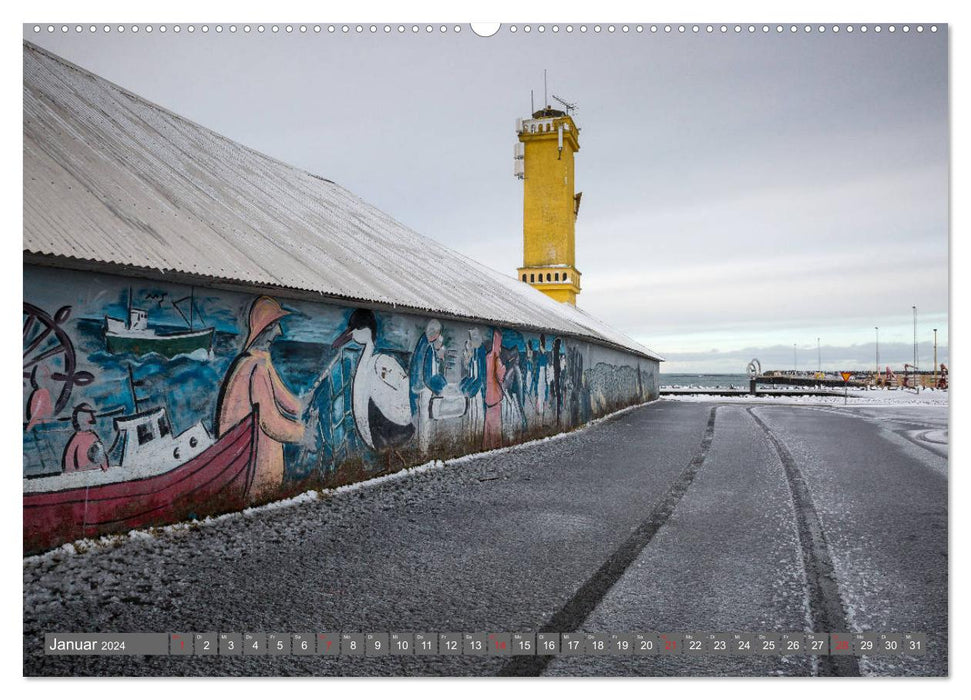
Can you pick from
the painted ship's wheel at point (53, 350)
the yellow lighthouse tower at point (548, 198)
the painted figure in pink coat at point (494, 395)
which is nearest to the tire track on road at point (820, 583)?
the painted ship's wheel at point (53, 350)

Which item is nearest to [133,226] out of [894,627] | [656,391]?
[894,627]

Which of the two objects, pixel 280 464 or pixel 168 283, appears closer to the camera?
pixel 168 283

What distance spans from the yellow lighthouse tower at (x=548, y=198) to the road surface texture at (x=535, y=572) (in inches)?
1081

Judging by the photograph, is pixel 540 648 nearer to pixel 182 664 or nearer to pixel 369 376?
pixel 182 664

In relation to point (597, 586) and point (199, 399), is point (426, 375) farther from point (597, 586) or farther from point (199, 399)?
point (597, 586)

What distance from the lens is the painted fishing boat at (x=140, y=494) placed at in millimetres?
4230

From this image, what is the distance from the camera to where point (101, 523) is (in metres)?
4.60

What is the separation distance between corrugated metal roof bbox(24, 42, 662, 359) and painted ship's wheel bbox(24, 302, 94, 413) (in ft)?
1.88

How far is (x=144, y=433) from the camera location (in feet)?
16.2

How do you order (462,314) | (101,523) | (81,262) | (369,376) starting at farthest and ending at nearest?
1. (462,314)
2. (369,376)
3. (101,523)
4. (81,262)

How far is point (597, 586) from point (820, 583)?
1.45 metres

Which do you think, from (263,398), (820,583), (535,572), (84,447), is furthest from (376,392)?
(820,583)
